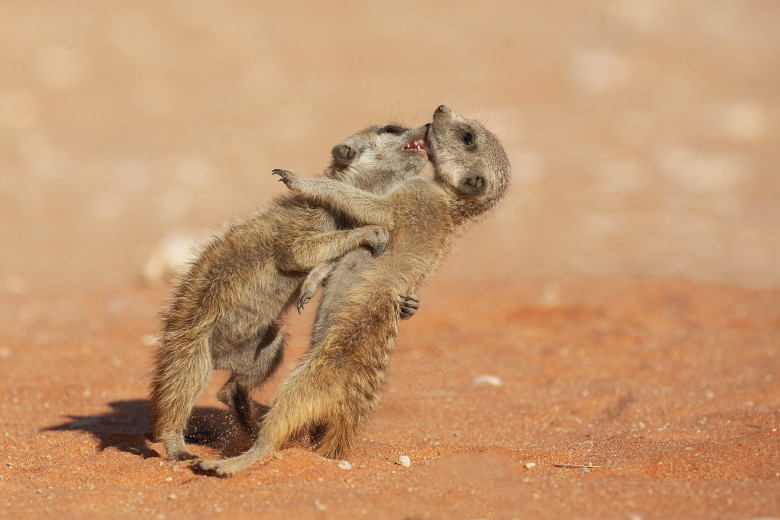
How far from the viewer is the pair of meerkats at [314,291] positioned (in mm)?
4820

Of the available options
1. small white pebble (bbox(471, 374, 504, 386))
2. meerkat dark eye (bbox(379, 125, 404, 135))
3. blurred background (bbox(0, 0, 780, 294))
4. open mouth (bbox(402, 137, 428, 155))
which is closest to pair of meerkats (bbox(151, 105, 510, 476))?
open mouth (bbox(402, 137, 428, 155))

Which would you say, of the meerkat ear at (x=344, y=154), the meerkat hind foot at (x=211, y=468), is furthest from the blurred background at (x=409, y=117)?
the meerkat hind foot at (x=211, y=468)

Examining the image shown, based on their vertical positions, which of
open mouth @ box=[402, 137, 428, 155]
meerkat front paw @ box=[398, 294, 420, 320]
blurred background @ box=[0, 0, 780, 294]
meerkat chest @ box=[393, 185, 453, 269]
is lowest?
meerkat front paw @ box=[398, 294, 420, 320]

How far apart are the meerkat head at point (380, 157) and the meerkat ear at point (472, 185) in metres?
0.39

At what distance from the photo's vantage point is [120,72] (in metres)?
17.0

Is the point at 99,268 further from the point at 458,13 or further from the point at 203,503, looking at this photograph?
the point at 458,13

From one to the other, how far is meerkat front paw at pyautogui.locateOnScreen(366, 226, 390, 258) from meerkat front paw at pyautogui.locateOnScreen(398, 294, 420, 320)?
11.3 inches

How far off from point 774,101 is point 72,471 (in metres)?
16.6

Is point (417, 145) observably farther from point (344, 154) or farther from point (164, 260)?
point (164, 260)

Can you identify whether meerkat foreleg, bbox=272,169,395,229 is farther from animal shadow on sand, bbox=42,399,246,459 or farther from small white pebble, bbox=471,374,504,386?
small white pebble, bbox=471,374,504,386

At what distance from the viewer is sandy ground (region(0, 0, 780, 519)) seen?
4512 mm

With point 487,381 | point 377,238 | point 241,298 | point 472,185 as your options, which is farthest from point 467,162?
point 487,381

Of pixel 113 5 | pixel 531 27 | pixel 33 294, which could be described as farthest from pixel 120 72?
pixel 531 27

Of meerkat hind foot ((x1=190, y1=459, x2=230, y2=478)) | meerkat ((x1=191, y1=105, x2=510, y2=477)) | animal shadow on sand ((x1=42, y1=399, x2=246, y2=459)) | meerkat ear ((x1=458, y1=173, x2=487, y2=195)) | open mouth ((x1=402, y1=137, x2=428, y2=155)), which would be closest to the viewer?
meerkat hind foot ((x1=190, y1=459, x2=230, y2=478))
